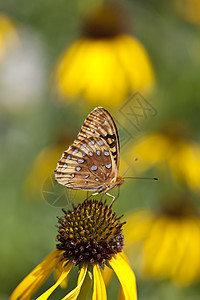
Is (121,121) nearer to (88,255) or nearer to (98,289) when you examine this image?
(88,255)

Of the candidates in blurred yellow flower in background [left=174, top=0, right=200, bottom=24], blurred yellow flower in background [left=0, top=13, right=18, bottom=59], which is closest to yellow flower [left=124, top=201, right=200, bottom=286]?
blurred yellow flower in background [left=0, top=13, right=18, bottom=59]

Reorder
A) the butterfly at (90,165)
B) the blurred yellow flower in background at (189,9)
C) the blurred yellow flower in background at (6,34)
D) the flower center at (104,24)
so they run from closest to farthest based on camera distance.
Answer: the butterfly at (90,165) < the flower center at (104,24) < the blurred yellow flower in background at (6,34) < the blurred yellow flower in background at (189,9)

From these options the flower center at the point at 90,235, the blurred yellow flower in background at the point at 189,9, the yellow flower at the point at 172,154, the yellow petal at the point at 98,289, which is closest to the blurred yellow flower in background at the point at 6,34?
the yellow flower at the point at 172,154

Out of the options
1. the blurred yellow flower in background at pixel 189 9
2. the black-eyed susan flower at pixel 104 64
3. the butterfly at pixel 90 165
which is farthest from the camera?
the blurred yellow flower in background at pixel 189 9

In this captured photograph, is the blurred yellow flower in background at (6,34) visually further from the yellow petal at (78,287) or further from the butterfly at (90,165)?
the yellow petal at (78,287)

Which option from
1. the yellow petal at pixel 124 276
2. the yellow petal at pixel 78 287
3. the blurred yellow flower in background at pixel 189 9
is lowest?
the yellow petal at pixel 124 276
